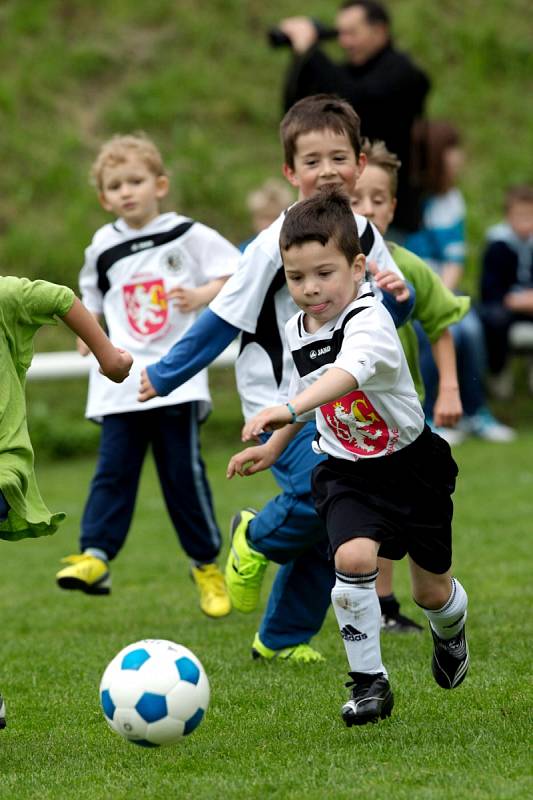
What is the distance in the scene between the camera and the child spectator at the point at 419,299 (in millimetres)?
5090

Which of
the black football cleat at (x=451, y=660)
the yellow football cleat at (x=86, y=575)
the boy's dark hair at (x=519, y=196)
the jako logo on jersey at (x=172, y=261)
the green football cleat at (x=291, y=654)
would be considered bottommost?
the boy's dark hair at (x=519, y=196)

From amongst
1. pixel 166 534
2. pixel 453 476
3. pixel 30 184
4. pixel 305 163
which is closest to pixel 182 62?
pixel 30 184

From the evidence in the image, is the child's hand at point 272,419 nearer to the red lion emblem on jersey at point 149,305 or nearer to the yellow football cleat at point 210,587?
the red lion emblem on jersey at point 149,305

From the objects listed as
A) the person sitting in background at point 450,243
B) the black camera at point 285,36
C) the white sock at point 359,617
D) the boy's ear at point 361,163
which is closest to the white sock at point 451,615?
the white sock at point 359,617

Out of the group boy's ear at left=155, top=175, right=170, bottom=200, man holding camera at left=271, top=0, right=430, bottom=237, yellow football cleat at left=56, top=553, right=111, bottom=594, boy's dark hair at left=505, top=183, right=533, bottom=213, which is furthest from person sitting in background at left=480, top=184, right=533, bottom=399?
yellow football cleat at left=56, top=553, right=111, bottom=594

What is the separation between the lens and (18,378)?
4164 millimetres

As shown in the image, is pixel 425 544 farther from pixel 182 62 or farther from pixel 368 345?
pixel 182 62

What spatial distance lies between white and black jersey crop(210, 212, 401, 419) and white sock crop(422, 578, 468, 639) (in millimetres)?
991

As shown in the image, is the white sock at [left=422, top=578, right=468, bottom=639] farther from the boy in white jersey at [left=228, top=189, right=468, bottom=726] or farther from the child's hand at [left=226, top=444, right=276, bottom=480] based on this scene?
the child's hand at [left=226, top=444, right=276, bottom=480]

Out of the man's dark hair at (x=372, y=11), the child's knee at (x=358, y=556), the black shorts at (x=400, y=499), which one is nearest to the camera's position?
the child's knee at (x=358, y=556)

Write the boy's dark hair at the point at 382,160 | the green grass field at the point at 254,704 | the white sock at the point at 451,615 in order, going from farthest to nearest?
the boy's dark hair at the point at 382,160
the white sock at the point at 451,615
the green grass field at the point at 254,704

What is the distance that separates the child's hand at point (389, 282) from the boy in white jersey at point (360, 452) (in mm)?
509

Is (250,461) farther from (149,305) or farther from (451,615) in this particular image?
(149,305)

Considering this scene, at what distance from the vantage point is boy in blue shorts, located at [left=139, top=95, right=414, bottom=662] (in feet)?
15.3
